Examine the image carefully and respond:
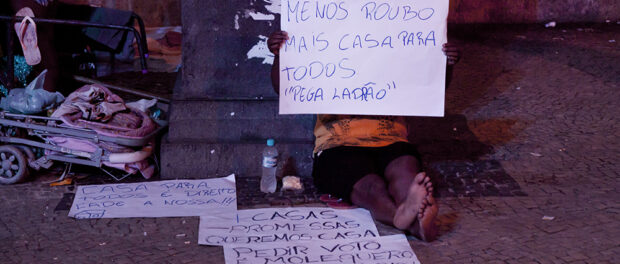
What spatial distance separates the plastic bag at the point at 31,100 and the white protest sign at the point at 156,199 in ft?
2.14

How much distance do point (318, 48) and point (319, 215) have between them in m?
1.00

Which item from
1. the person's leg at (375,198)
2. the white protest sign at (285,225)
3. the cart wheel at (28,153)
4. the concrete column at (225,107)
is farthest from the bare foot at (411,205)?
the cart wheel at (28,153)

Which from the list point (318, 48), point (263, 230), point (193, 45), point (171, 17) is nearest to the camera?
point (263, 230)

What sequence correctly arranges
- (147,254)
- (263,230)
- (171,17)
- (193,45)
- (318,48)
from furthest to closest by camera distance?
(171,17), (193,45), (318,48), (263,230), (147,254)

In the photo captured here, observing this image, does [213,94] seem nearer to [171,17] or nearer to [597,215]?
[597,215]

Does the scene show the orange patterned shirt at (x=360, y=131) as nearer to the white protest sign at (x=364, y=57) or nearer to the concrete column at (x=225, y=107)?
the white protest sign at (x=364, y=57)

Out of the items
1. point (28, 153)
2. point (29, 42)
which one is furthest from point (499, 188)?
point (29, 42)

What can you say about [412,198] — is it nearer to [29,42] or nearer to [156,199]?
[156,199]

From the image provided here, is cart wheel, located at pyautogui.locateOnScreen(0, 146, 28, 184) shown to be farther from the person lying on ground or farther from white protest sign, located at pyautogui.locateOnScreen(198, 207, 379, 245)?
the person lying on ground

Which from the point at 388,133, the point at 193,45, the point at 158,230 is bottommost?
the point at 158,230

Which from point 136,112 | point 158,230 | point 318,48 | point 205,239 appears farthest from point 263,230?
point 136,112

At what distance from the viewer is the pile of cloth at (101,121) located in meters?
4.34

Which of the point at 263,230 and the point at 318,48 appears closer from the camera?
the point at 263,230

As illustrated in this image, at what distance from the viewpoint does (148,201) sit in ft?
13.5
